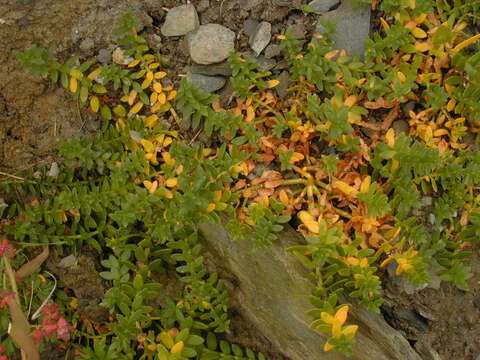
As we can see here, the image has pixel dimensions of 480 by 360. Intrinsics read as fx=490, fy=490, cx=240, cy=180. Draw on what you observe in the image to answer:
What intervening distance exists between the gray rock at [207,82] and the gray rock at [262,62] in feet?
0.95

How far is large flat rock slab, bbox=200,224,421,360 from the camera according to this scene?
10.9 feet

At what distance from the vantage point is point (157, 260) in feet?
11.7

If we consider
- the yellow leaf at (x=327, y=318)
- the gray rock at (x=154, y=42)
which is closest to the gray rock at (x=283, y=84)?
the gray rock at (x=154, y=42)

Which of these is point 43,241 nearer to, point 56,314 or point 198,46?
point 56,314

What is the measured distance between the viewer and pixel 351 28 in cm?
374

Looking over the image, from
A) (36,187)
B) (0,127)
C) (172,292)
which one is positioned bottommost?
(172,292)

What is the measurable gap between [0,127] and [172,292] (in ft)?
6.13

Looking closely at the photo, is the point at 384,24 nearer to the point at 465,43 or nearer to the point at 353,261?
the point at 465,43

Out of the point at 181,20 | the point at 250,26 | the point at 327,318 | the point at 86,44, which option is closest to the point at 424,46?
the point at 250,26

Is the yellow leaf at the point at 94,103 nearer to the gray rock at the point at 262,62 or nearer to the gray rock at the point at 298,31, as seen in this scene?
the gray rock at the point at 262,62

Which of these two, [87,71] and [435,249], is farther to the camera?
[87,71]

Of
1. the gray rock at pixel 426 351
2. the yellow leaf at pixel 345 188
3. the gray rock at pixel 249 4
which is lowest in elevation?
the gray rock at pixel 426 351

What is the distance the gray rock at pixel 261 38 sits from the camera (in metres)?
3.81

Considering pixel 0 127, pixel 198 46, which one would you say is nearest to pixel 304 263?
pixel 198 46
